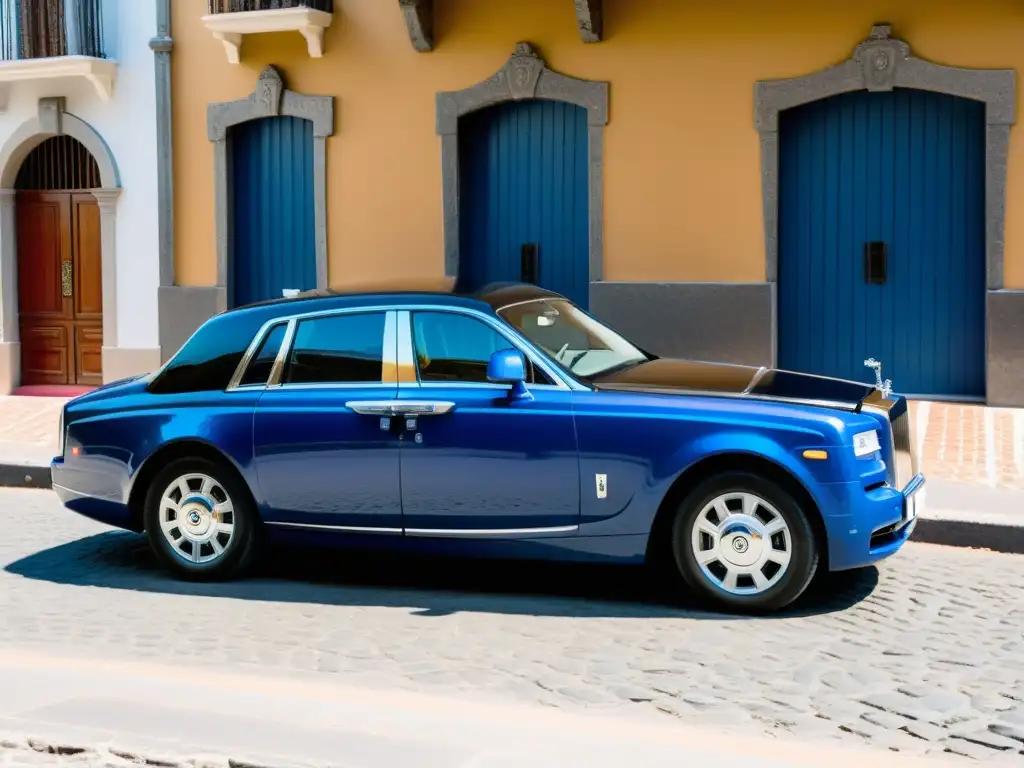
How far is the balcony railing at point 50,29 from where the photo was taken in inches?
725

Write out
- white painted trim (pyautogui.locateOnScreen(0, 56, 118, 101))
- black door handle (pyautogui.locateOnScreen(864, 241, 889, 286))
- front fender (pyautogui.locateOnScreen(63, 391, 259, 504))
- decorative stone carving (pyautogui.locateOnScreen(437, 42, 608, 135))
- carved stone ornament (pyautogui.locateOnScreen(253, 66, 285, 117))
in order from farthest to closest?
white painted trim (pyautogui.locateOnScreen(0, 56, 118, 101)), carved stone ornament (pyautogui.locateOnScreen(253, 66, 285, 117)), decorative stone carving (pyautogui.locateOnScreen(437, 42, 608, 135)), black door handle (pyautogui.locateOnScreen(864, 241, 889, 286)), front fender (pyautogui.locateOnScreen(63, 391, 259, 504))

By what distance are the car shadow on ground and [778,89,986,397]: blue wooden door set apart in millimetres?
7550

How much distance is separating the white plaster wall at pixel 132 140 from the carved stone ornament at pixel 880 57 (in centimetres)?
839

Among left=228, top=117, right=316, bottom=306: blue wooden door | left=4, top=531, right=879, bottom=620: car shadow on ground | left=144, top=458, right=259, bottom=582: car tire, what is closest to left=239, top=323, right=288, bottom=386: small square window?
left=144, top=458, right=259, bottom=582: car tire

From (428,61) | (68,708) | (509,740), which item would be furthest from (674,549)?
(428,61)

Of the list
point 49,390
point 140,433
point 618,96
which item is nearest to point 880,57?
point 618,96

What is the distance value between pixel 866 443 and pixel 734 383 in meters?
0.76

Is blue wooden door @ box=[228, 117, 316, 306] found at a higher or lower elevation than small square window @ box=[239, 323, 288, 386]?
higher

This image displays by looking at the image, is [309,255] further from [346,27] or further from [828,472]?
[828,472]

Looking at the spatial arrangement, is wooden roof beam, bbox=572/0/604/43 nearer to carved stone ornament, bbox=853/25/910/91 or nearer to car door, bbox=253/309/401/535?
carved stone ornament, bbox=853/25/910/91

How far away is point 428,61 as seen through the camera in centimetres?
1698

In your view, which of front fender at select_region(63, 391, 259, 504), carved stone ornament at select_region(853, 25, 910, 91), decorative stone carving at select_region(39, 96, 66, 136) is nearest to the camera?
front fender at select_region(63, 391, 259, 504)

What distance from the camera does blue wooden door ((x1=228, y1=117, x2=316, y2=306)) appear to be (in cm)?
1792

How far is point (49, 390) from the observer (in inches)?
755
